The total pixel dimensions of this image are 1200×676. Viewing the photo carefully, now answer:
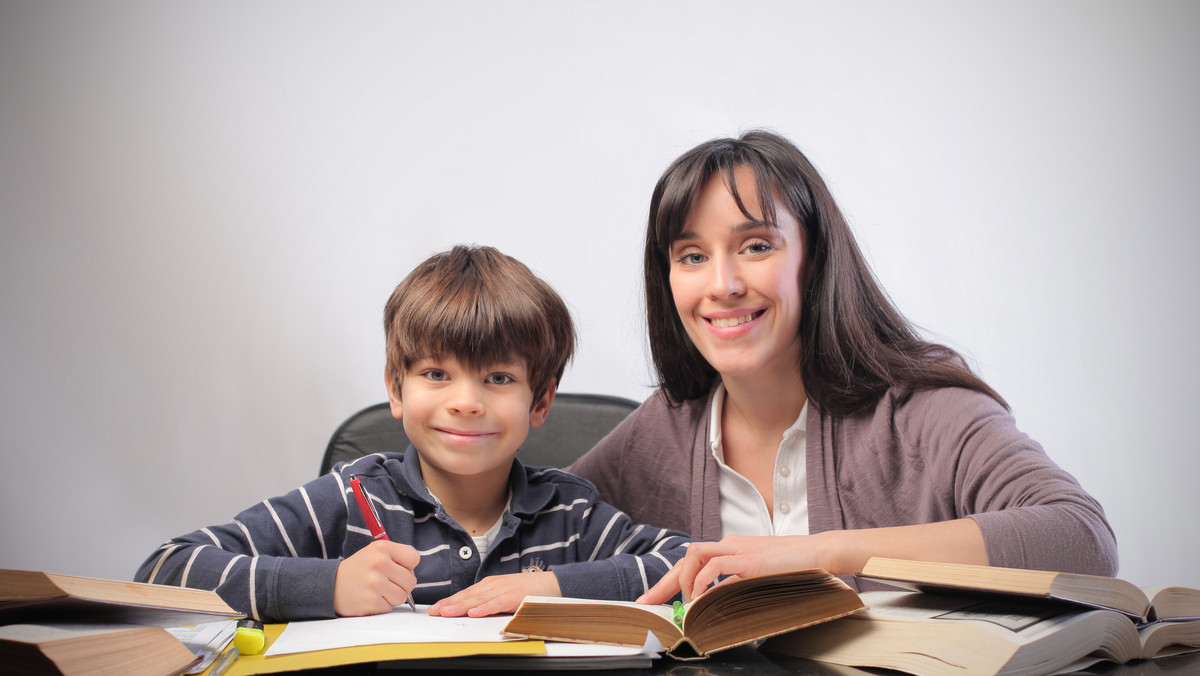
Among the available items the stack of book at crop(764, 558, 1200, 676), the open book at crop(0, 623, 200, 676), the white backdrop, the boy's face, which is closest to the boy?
the boy's face

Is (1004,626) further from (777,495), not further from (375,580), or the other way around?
(777,495)

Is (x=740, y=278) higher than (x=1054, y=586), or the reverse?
(x=740, y=278)

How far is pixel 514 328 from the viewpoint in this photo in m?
1.20

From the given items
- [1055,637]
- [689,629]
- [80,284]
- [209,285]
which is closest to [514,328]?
[689,629]

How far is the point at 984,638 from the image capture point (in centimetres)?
62

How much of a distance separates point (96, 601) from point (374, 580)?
1.13ft

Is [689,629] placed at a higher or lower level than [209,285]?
lower

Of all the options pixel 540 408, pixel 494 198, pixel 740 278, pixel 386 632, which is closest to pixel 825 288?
pixel 740 278

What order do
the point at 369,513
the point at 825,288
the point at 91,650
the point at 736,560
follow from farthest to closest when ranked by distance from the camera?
the point at 825,288, the point at 369,513, the point at 736,560, the point at 91,650

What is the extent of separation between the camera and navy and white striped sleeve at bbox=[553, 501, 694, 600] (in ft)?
3.40

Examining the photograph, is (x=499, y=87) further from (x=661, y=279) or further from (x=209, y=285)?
(x=661, y=279)

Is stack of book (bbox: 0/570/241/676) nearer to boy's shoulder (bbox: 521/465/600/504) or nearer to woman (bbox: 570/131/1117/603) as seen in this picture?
boy's shoulder (bbox: 521/465/600/504)

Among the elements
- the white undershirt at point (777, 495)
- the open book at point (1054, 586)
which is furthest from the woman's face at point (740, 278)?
the open book at point (1054, 586)

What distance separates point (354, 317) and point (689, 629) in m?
1.91
